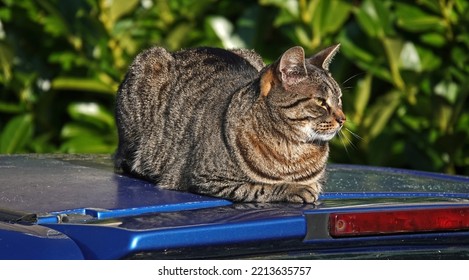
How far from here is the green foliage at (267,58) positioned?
6.02 meters

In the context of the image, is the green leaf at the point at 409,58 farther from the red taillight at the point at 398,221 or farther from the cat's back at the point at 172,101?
the red taillight at the point at 398,221

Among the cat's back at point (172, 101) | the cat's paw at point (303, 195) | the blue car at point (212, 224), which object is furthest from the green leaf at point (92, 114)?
the blue car at point (212, 224)

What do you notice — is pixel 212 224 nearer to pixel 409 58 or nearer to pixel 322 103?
pixel 322 103

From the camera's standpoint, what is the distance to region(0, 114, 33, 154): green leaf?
6.65m

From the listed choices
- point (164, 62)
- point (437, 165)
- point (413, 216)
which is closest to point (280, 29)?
point (437, 165)

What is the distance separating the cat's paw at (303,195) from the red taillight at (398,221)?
0.51 meters

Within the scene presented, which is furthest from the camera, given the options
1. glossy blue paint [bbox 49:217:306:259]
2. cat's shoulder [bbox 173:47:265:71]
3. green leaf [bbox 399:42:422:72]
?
green leaf [bbox 399:42:422:72]

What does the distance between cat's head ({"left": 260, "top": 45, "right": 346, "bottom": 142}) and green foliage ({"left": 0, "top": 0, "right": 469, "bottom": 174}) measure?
1893 millimetres

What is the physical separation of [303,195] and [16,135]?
149 inches

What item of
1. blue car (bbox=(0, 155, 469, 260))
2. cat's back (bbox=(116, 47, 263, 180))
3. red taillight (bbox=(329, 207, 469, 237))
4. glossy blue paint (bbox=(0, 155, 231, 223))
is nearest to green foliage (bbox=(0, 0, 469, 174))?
cat's back (bbox=(116, 47, 263, 180))

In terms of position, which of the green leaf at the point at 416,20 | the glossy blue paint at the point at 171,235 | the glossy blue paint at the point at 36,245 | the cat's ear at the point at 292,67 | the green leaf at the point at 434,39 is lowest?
the glossy blue paint at the point at 36,245

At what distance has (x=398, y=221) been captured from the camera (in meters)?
2.54

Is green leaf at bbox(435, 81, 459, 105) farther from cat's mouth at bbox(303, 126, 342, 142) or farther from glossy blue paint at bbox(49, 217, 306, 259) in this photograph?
glossy blue paint at bbox(49, 217, 306, 259)
